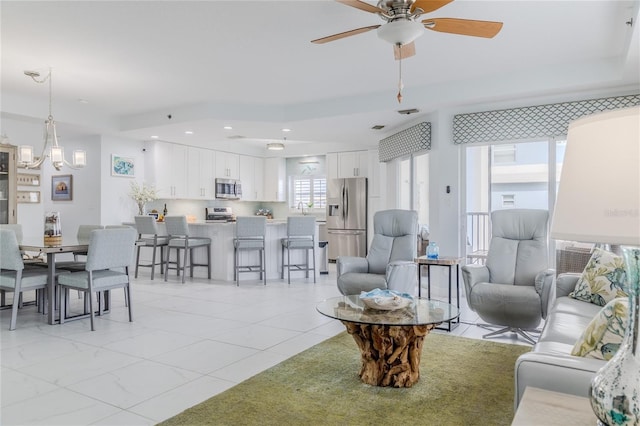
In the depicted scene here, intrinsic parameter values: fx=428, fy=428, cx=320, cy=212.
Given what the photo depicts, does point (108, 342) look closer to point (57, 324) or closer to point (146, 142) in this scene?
point (57, 324)

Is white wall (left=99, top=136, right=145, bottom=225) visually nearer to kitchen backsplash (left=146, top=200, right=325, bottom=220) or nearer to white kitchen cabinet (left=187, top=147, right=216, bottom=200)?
kitchen backsplash (left=146, top=200, right=325, bottom=220)

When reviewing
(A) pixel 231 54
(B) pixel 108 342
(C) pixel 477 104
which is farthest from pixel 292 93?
(B) pixel 108 342

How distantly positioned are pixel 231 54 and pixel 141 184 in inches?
181

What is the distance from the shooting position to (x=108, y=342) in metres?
3.55

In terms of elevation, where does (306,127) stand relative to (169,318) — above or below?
above

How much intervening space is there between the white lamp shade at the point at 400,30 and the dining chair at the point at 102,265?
3020mm

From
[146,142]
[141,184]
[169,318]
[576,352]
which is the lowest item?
[169,318]

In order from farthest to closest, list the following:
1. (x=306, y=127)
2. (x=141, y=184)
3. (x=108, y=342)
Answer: (x=141, y=184)
(x=306, y=127)
(x=108, y=342)

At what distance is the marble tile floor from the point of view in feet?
7.91

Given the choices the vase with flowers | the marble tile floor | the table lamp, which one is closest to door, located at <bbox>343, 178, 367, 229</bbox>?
the marble tile floor

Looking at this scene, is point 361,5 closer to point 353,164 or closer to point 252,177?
point 353,164

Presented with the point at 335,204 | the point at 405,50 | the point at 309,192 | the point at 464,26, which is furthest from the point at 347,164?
the point at 464,26

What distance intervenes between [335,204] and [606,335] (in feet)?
25.3

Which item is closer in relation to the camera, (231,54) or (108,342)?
(108,342)
